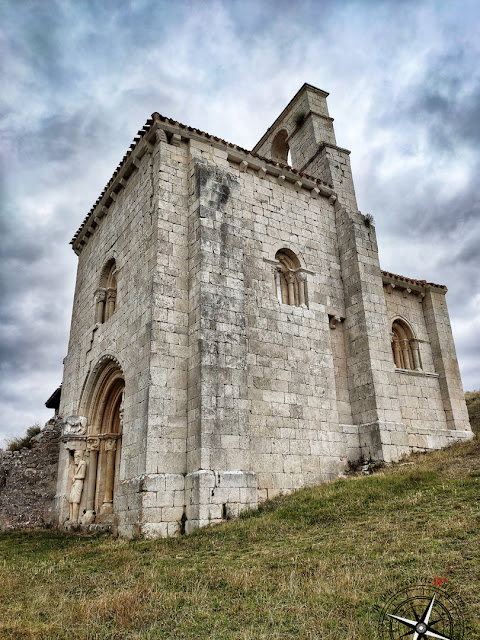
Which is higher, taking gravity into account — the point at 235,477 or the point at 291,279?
the point at 291,279

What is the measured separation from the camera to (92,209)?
49.1 ft

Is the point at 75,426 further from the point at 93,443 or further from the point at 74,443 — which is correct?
the point at 93,443

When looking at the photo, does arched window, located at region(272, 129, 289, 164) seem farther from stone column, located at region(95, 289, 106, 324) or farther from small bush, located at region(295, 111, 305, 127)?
stone column, located at region(95, 289, 106, 324)

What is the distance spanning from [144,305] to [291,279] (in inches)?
161

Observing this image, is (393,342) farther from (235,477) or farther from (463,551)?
(463,551)

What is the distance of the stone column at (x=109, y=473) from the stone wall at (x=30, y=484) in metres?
→ 1.74

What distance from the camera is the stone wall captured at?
12.9 m

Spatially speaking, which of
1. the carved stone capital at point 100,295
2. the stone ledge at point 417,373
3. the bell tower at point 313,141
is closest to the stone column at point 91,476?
the carved stone capital at point 100,295

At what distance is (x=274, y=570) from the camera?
5.39m

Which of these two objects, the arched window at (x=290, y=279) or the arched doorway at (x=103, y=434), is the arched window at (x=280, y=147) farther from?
the arched doorway at (x=103, y=434)

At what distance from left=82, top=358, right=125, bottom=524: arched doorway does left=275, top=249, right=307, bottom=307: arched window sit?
14.8 ft

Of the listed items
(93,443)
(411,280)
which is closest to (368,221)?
(411,280)

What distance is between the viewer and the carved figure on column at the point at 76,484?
12.1 metres

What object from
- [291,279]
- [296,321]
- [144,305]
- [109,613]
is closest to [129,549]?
[109,613]
